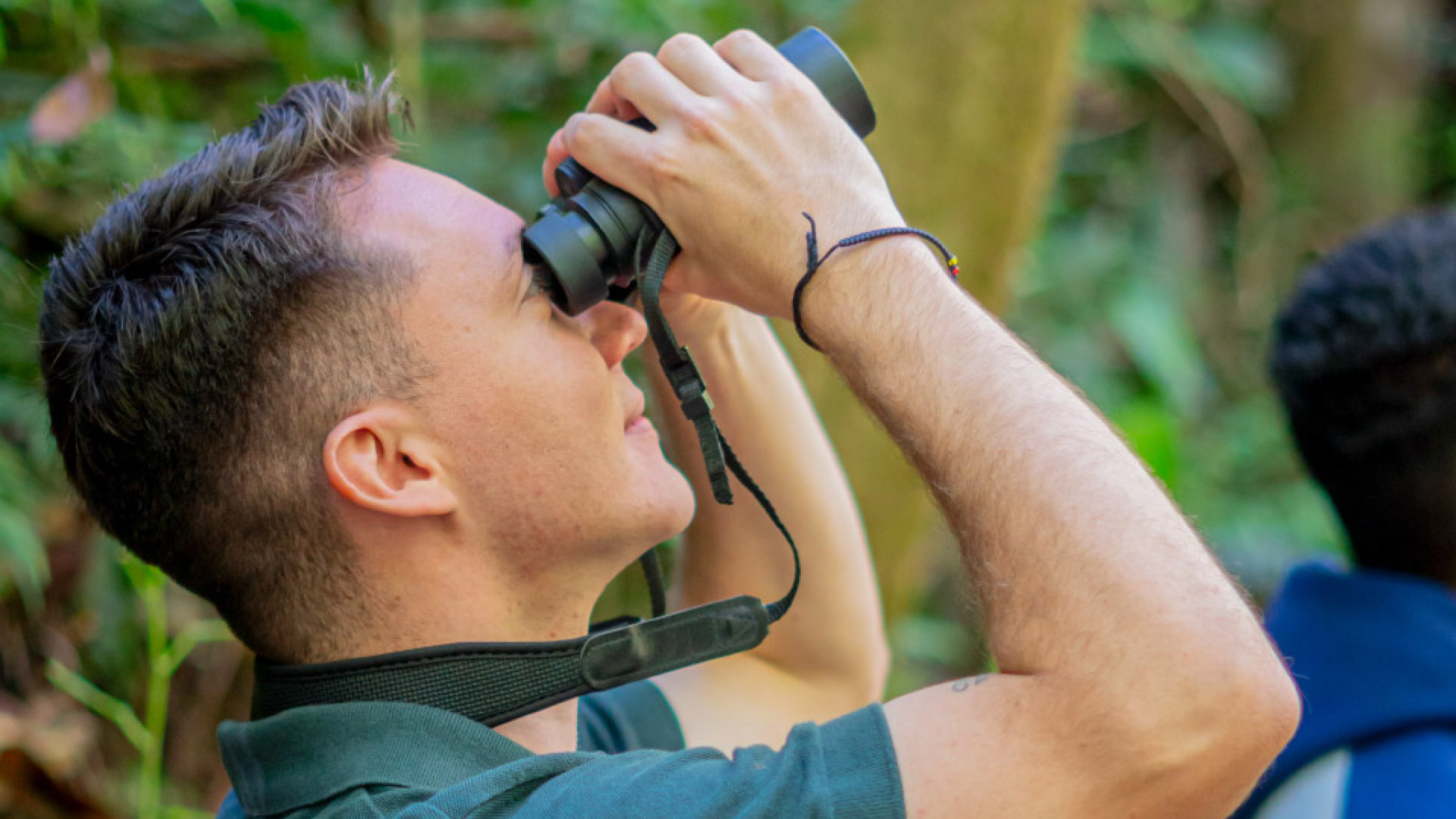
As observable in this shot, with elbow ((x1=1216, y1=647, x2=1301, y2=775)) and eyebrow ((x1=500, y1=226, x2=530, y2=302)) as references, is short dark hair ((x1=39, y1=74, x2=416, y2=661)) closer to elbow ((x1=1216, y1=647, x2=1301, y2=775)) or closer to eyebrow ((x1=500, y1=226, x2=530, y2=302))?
eyebrow ((x1=500, y1=226, x2=530, y2=302))

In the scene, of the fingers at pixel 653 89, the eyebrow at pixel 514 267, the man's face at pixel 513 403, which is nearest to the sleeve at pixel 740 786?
the man's face at pixel 513 403

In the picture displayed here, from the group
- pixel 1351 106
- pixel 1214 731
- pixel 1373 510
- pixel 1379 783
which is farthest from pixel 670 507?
pixel 1351 106

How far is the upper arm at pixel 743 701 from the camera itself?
181 centimetres

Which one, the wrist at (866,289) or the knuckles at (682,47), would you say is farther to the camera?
the knuckles at (682,47)

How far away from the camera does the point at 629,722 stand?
177cm

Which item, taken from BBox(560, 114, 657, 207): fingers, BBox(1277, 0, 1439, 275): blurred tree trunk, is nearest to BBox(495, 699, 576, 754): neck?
BBox(560, 114, 657, 207): fingers

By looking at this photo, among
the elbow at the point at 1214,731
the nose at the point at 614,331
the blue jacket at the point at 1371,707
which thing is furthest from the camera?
the blue jacket at the point at 1371,707

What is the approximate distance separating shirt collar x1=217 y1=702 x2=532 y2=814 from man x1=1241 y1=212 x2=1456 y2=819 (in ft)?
4.35

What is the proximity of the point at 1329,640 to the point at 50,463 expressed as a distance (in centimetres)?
249

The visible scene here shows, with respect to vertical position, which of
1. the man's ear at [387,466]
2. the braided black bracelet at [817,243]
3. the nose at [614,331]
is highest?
the nose at [614,331]

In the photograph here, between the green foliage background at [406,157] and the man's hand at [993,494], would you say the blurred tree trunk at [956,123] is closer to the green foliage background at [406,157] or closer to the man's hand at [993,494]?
the green foliage background at [406,157]

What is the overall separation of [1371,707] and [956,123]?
1.53 meters

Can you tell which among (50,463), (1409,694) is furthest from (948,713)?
(50,463)

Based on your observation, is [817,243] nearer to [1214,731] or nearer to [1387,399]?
[1214,731]
